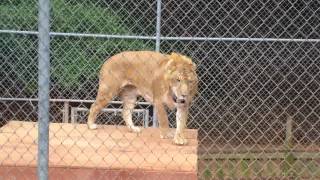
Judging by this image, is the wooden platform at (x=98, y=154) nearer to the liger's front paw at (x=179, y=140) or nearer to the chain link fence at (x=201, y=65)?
the liger's front paw at (x=179, y=140)

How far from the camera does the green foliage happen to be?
9016 millimetres

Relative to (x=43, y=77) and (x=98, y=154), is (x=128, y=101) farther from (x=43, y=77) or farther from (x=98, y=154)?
(x=43, y=77)

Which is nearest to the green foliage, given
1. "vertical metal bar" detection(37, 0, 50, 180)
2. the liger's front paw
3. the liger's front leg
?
the liger's front leg

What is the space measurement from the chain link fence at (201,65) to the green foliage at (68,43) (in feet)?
0.04

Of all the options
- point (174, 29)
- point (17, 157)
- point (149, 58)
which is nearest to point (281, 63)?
point (174, 29)

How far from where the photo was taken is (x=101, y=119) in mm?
9461

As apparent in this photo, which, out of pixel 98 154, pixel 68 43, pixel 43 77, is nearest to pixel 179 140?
pixel 98 154

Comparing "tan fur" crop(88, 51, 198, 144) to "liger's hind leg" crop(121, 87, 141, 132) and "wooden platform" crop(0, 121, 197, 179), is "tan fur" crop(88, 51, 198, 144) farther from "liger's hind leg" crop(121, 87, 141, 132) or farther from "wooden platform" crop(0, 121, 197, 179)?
"wooden platform" crop(0, 121, 197, 179)

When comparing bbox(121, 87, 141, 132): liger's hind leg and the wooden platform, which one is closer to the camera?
the wooden platform

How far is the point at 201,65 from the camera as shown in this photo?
9.27 m

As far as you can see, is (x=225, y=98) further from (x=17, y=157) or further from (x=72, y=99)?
(x=17, y=157)

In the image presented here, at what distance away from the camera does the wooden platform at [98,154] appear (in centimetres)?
507

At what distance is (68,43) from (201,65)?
180 centimetres

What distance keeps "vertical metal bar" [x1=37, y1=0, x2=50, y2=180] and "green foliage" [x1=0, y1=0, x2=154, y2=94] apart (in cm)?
536
